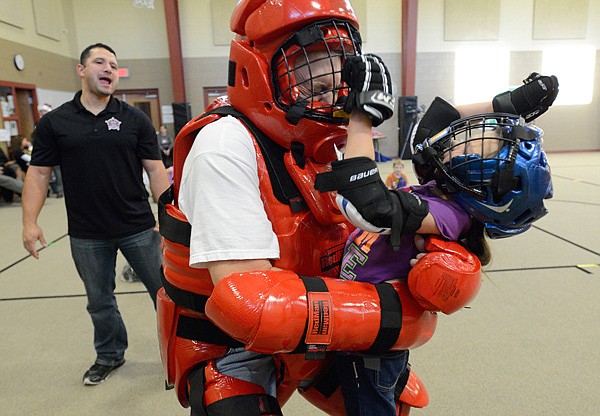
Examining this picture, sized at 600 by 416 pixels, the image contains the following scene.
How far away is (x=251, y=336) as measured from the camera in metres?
0.96

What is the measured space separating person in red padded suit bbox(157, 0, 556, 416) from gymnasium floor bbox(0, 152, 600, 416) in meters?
1.35

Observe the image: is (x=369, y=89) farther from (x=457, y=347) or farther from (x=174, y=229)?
(x=457, y=347)

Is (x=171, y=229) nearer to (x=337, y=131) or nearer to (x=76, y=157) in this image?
(x=337, y=131)

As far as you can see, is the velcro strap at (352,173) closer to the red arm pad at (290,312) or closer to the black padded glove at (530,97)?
the red arm pad at (290,312)

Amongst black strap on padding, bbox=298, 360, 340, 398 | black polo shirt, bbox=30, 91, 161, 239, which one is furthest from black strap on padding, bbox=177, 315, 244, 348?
black polo shirt, bbox=30, 91, 161, 239

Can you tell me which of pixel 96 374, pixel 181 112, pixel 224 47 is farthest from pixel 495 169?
pixel 224 47

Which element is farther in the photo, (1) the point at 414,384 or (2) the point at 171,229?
(1) the point at 414,384

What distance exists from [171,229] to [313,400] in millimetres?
812

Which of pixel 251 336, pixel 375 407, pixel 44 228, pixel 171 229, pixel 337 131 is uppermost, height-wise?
pixel 337 131

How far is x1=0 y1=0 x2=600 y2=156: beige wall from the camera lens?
13.0 m

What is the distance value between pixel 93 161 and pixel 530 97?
93.2 inches

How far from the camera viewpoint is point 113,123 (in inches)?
106

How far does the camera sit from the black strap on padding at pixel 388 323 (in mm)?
1059

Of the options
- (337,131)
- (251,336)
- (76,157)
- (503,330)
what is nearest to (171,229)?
(251,336)
